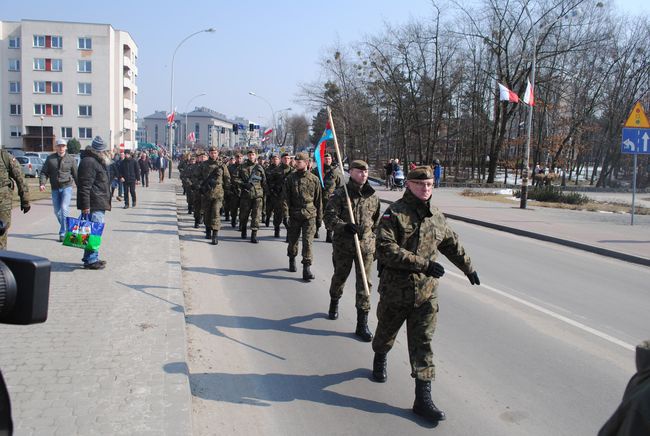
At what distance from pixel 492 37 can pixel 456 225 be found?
2754cm

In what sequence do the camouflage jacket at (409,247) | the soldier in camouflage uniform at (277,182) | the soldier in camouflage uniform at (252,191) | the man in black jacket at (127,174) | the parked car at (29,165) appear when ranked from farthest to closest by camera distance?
the parked car at (29,165)
the man in black jacket at (127,174)
the soldier in camouflage uniform at (277,182)
the soldier in camouflage uniform at (252,191)
the camouflage jacket at (409,247)

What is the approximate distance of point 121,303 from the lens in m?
6.61

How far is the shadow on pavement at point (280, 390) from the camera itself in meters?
4.52

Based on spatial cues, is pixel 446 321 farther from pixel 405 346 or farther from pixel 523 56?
pixel 523 56

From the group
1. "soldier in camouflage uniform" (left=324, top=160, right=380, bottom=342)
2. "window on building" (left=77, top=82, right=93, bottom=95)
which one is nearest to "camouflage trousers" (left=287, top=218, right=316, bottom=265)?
"soldier in camouflage uniform" (left=324, top=160, right=380, bottom=342)

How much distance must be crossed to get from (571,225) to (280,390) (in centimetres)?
1461

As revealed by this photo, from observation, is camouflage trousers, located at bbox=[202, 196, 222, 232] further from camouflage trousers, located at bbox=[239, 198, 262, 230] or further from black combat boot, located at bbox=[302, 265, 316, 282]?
black combat boot, located at bbox=[302, 265, 316, 282]

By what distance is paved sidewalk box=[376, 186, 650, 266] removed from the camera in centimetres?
1316

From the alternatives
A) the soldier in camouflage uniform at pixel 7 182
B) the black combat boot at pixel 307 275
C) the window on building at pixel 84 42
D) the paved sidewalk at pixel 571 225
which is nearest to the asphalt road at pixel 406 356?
the black combat boot at pixel 307 275

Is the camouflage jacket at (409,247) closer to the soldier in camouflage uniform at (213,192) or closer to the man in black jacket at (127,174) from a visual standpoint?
the soldier in camouflage uniform at (213,192)

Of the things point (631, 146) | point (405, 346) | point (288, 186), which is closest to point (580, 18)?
point (631, 146)

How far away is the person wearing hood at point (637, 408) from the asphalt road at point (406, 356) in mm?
2652

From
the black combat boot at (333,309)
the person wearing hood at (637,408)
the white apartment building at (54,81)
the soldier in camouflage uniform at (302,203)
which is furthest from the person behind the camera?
the white apartment building at (54,81)

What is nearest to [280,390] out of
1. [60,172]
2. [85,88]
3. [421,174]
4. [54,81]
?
[421,174]
